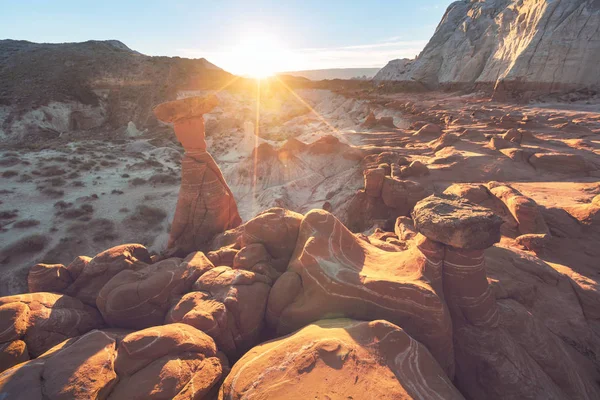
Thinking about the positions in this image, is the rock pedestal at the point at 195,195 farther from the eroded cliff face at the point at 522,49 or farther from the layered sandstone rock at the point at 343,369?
the eroded cliff face at the point at 522,49

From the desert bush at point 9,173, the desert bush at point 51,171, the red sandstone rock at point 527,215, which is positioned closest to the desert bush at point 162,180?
the desert bush at point 51,171

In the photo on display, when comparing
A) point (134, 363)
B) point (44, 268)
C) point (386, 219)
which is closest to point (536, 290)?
point (386, 219)

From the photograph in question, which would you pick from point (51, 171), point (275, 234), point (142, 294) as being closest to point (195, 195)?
point (275, 234)

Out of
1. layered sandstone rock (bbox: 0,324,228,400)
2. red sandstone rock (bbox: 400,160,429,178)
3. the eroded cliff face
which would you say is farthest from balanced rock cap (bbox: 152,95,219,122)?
the eroded cliff face

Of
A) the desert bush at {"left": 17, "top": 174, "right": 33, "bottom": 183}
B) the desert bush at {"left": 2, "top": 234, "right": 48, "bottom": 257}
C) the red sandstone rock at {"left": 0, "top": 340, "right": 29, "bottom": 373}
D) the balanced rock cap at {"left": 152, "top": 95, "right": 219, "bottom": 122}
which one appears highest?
the balanced rock cap at {"left": 152, "top": 95, "right": 219, "bottom": 122}

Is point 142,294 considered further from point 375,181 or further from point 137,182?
point 137,182

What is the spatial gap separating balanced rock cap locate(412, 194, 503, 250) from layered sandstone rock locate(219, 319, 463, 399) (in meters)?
1.72

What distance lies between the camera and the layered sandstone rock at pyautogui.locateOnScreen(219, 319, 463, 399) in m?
3.23

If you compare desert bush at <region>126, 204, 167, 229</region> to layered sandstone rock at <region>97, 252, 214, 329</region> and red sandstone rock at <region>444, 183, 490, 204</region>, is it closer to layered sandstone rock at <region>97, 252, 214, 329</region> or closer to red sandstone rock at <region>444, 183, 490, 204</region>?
layered sandstone rock at <region>97, 252, 214, 329</region>

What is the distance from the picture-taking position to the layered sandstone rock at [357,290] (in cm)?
440

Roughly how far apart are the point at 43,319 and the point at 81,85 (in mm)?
62159

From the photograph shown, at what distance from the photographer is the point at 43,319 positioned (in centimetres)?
484

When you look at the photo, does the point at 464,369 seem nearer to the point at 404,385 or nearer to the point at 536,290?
the point at 404,385

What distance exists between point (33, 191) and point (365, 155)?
85.0ft
